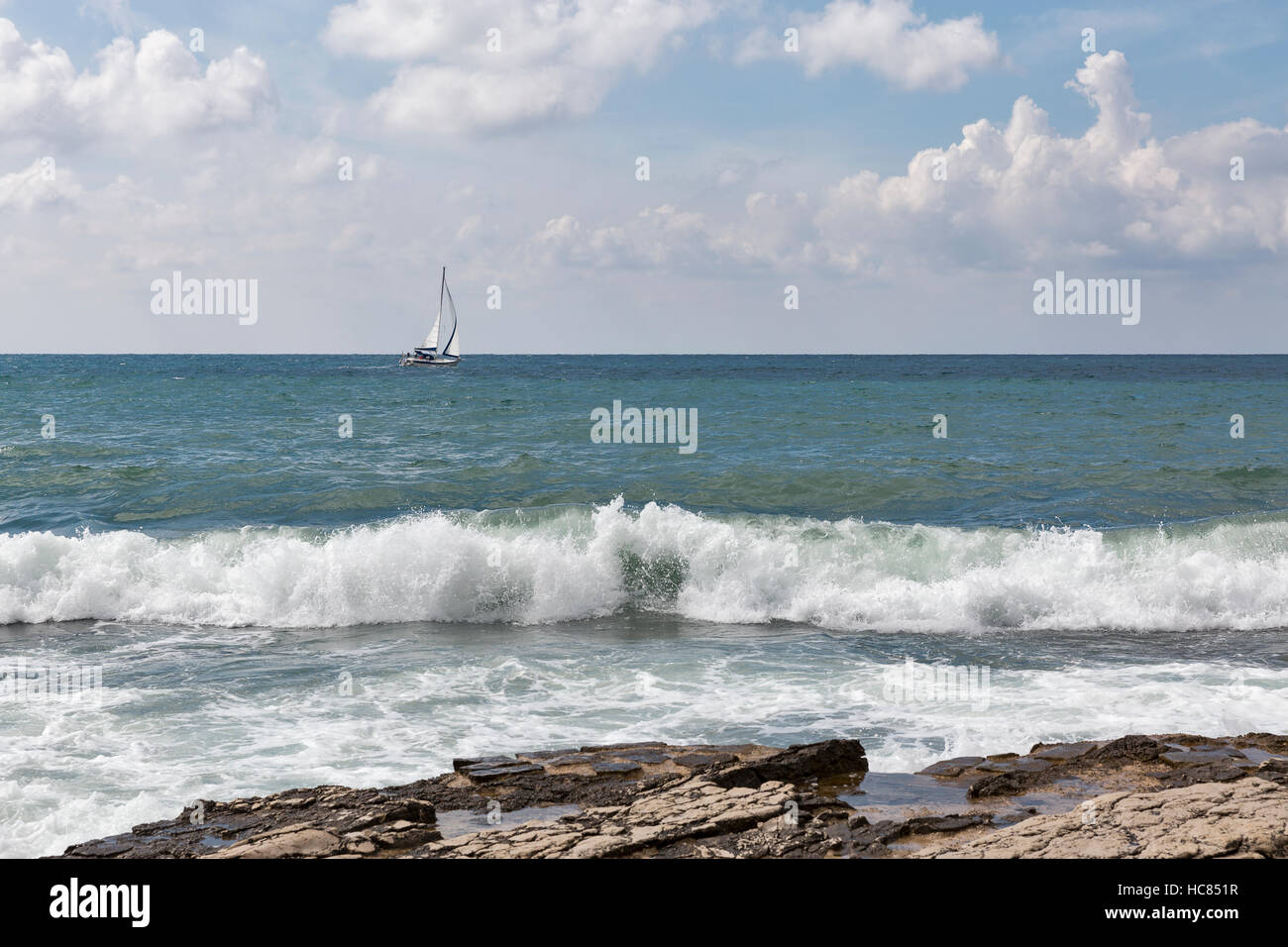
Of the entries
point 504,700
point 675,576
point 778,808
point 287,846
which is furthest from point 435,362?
point 778,808

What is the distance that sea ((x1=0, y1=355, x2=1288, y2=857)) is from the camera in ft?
30.5

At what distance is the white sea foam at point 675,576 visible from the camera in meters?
14.7

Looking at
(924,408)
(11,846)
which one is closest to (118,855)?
(11,846)

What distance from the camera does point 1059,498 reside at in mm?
21375

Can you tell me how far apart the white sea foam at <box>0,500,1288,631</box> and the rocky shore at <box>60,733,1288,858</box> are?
6290 millimetres

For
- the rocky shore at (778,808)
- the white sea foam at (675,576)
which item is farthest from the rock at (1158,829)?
the white sea foam at (675,576)

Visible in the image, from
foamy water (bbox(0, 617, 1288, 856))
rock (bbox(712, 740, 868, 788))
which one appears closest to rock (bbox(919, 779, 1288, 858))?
rock (bbox(712, 740, 868, 788))

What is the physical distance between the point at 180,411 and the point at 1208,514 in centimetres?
3766

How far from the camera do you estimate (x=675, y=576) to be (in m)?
16.2

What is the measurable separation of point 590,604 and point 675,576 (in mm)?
1542

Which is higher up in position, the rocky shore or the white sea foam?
the white sea foam

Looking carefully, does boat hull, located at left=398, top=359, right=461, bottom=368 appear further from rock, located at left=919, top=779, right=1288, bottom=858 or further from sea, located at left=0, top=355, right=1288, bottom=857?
rock, located at left=919, top=779, right=1288, bottom=858

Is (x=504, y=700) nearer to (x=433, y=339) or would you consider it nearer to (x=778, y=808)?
(x=778, y=808)
